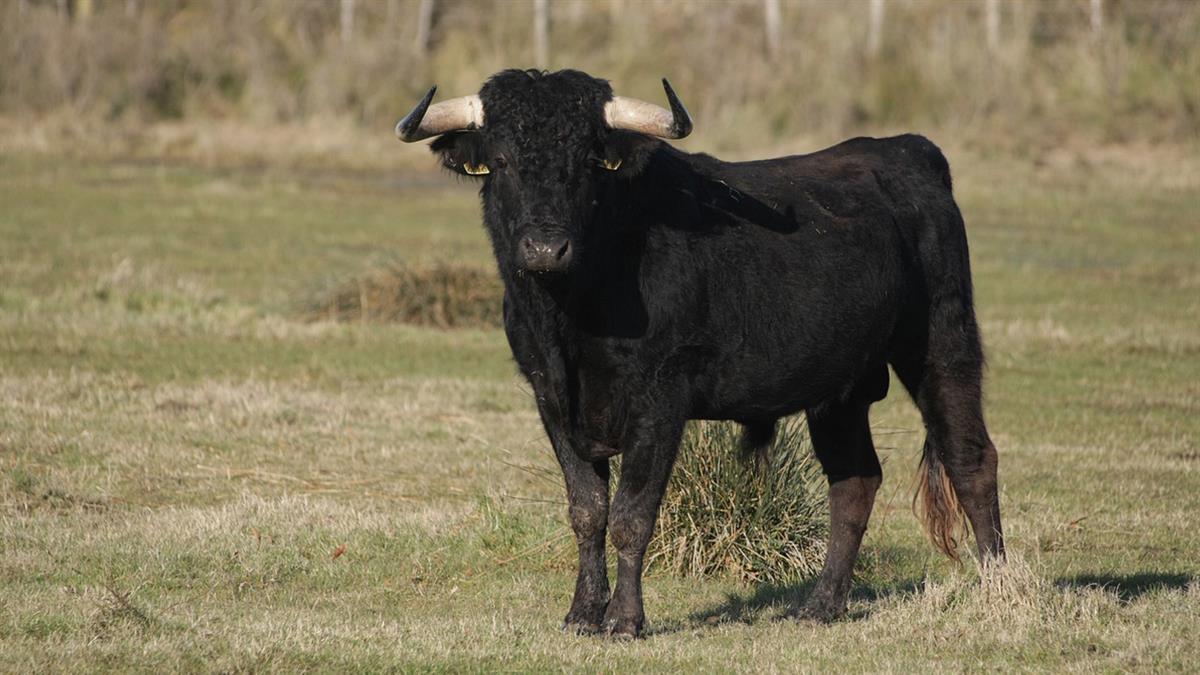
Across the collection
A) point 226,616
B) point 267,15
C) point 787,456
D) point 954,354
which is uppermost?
point 267,15

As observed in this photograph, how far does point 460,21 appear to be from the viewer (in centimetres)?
4266

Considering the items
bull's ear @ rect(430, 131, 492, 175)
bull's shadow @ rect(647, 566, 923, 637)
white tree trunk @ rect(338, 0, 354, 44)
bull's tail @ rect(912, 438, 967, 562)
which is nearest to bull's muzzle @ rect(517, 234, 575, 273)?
bull's ear @ rect(430, 131, 492, 175)

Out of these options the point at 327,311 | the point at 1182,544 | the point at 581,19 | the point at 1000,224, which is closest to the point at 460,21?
the point at 581,19

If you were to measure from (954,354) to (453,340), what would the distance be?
8917 mm

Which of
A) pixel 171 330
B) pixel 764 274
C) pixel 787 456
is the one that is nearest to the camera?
pixel 764 274

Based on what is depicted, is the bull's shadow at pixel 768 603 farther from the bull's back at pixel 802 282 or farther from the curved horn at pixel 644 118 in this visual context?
the curved horn at pixel 644 118

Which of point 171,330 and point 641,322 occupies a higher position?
point 641,322

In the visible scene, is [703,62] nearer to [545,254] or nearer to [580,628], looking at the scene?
[580,628]

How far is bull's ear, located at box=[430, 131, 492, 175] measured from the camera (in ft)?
24.2

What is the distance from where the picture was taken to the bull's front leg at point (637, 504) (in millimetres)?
7324

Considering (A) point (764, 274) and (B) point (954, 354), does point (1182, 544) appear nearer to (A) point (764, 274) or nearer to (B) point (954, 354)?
(B) point (954, 354)

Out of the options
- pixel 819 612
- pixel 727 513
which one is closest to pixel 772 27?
pixel 727 513

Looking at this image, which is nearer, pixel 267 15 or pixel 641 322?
pixel 641 322

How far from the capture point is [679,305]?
743 centimetres
